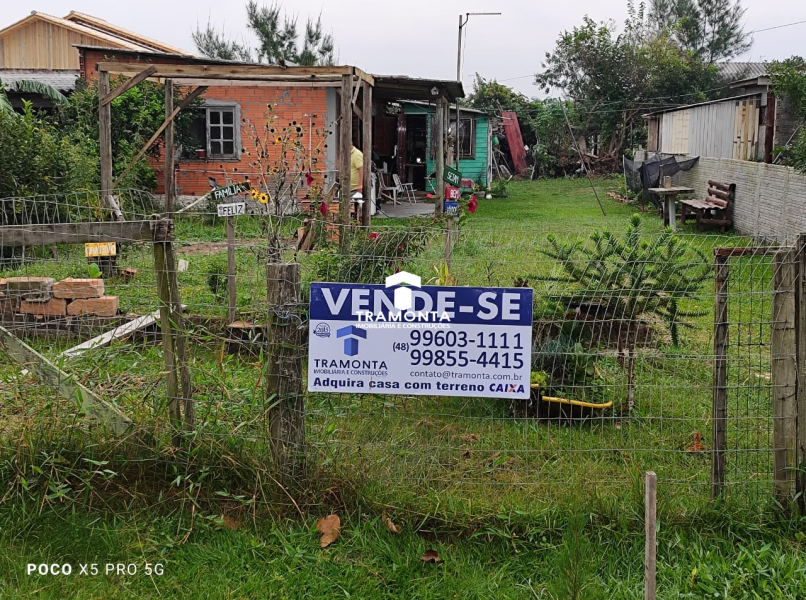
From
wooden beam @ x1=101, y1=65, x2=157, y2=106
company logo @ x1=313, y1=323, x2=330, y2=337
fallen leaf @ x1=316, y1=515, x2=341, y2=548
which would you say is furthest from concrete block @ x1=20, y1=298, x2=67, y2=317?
wooden beam @ x1=101, y1=65, x2=157, y2=106

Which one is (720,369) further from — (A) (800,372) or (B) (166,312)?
(B) (166,312)

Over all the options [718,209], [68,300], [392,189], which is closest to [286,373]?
[68,300]

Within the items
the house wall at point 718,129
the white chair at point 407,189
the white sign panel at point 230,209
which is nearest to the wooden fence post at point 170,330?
the white sign panel at point 230,209

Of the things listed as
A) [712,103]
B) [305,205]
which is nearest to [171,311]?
[305,205]

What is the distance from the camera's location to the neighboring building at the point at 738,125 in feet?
52.6

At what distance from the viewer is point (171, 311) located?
415cm

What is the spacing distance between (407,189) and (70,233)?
19.1 m

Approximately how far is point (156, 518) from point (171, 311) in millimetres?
982

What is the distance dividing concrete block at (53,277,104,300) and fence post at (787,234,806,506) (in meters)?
5.09

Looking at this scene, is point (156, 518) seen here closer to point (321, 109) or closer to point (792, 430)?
point (792, 430)

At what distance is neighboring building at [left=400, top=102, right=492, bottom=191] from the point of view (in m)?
23.8

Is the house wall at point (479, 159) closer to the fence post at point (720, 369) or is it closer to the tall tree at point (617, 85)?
the tall tree at point (617, 85)

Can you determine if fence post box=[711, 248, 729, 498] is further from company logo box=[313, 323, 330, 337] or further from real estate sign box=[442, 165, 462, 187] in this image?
real estate sign box=[442, 165, 462, 187]

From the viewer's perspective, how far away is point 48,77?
60.6 ft
